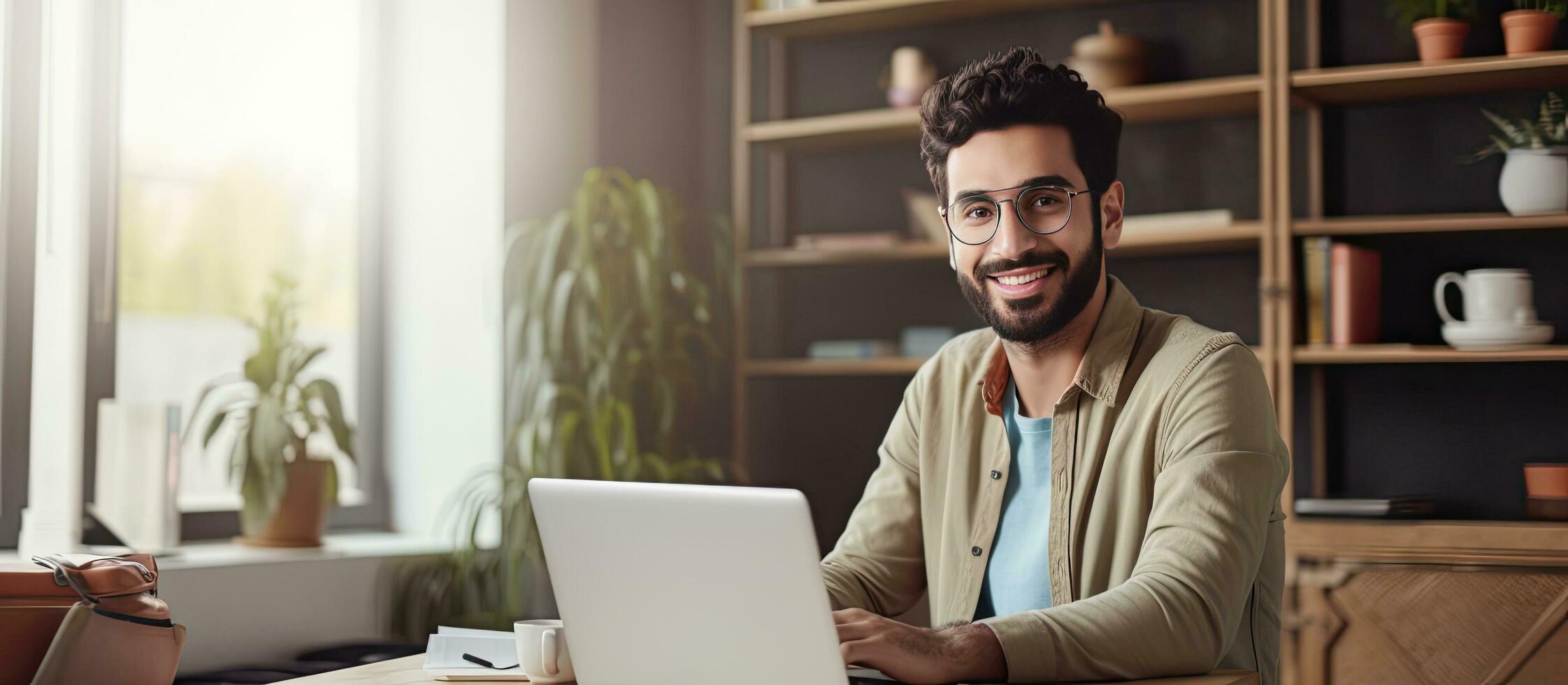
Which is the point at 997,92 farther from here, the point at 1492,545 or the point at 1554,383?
the point at 1554,383

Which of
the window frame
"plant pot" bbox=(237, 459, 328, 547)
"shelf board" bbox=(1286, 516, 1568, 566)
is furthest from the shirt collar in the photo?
the window frame

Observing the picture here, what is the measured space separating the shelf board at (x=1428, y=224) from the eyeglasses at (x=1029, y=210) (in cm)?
156

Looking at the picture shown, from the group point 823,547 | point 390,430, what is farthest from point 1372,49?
point 390,430

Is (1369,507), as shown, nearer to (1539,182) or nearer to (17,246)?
(1539,182)

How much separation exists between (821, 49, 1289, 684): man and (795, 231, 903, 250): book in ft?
5.41

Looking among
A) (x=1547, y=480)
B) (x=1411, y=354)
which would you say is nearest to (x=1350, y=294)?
(x=1411, y=354)

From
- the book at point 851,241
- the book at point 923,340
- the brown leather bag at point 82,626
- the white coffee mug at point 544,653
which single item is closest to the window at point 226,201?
the book at point 851,241

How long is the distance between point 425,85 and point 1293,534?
87.5 inches

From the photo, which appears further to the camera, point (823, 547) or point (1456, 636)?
point (823, 547)

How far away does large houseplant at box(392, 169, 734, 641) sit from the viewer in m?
3.04

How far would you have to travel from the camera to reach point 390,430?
11.1 feet

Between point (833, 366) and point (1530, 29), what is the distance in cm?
171

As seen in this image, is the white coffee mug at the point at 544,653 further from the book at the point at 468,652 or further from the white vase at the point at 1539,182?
the white vase at the point at 1539,182

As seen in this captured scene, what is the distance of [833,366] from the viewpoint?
3547 mm
